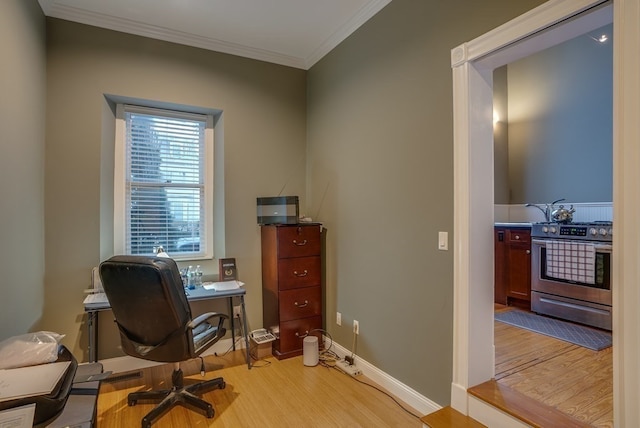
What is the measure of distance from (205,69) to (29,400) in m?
2.86

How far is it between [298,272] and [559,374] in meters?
2.09

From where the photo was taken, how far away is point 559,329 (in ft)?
10.3

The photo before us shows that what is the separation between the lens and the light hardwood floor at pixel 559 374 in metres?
1.86

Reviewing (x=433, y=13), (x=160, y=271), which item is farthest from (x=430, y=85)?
(x=160, y=271)

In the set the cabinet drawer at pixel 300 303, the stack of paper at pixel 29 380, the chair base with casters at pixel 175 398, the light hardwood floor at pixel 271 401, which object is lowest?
the light hardwood floor at pixel 271 401

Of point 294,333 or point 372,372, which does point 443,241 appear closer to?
point 372,372

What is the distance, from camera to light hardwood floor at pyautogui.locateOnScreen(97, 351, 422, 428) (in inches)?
83.3

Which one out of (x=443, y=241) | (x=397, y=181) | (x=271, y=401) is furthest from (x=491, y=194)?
→ (x=271, y=401)

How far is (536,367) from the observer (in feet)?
7.68

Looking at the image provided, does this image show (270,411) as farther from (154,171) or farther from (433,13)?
(433,13)

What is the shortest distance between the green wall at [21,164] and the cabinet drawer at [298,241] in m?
1.79

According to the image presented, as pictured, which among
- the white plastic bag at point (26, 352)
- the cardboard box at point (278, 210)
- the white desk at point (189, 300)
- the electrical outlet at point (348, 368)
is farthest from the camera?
the cardboard box at point (278, 210)

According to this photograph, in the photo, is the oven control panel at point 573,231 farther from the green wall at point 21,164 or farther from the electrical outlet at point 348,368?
the green wall at point 21,164
